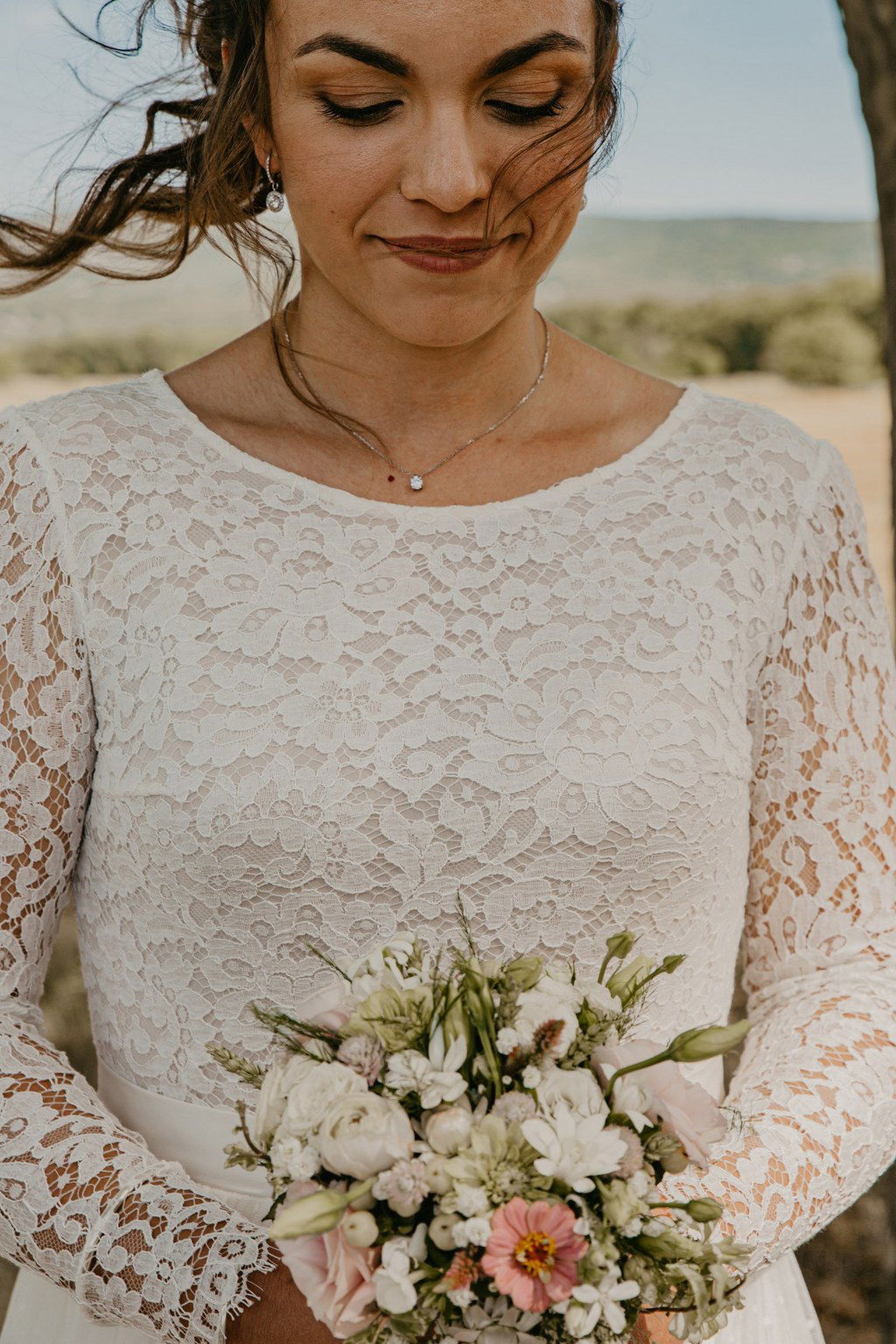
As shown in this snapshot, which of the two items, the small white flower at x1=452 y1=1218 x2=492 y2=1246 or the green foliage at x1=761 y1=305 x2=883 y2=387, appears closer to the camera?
the small white flower at x1=452 y1=1218 x2=492 y2=1246

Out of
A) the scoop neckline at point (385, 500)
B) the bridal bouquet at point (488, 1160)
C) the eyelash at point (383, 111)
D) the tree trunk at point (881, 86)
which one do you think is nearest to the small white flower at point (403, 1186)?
the bridal bouquet at point (488, 1160)

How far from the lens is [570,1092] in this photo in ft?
4.23

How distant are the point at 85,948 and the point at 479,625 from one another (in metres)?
0.83

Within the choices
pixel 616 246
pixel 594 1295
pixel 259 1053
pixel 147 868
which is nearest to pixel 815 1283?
pixel 259 1053

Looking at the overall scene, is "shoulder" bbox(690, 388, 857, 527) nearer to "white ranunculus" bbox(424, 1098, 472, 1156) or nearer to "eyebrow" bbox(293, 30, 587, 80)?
"eyebrow" bbox(293, 30, 587, 80)

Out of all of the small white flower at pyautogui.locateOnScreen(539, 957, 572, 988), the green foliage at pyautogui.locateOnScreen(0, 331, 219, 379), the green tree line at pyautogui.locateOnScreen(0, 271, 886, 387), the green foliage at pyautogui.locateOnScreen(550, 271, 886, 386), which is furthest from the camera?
the green foliage at pyautogui.locateOnScreen(550, 271, 886, 386)

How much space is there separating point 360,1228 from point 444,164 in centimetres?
132

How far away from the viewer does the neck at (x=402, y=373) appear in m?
2.19

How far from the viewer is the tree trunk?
2990mm

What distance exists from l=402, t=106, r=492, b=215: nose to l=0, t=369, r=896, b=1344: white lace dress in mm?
507

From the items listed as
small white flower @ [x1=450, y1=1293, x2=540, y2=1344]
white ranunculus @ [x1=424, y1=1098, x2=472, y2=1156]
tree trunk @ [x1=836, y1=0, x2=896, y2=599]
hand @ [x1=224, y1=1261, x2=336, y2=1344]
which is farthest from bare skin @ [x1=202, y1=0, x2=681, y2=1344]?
tree trunk @ [x1=836, y1=0, x2=896, y2=599]

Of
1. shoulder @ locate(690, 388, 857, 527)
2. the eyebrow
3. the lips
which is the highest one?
→ the eyebrow

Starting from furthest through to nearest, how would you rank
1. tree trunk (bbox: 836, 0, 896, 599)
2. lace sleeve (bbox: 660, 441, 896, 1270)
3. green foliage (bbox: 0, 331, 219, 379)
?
green foliage (bbox: 0, 331, 219, 379)
tree trunk (bbox: 836, 0, 896, 599)
lace sleeve (bbox: 660, 441, 896, 1270)

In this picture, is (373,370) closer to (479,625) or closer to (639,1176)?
(479,625)
